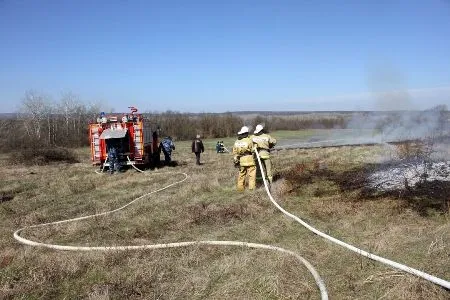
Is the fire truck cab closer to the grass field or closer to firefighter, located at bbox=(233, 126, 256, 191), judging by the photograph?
the grass field

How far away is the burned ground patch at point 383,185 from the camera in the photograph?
7800 mm

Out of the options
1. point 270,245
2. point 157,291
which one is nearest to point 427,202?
point 270,245

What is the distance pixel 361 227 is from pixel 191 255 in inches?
113

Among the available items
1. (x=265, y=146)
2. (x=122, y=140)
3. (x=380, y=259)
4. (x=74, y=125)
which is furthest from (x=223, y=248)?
(x=74, y=125)

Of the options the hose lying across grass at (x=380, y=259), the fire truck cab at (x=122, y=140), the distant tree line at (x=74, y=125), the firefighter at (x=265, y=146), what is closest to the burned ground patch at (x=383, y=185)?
the firefighter at (x=265, y=146)

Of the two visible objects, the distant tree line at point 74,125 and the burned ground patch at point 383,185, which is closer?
the burned ground patch at point 383,185

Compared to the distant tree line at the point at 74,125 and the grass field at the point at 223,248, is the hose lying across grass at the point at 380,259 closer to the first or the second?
the grass field at the point at 223,248

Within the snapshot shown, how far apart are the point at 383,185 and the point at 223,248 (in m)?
4.93

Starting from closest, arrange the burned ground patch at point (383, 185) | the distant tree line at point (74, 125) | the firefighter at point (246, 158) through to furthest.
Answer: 1. the burned ground patch at point (383, 185)
2. the firefighter at point (246, 158)
3. the distant tree line at point (74, 125)

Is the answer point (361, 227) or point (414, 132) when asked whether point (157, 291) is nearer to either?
point (361, 227)

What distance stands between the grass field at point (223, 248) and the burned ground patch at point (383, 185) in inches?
4.6

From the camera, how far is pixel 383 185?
9336mm

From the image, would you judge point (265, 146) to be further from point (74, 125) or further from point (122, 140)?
point (74, 125)

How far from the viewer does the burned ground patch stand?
7800 mm
